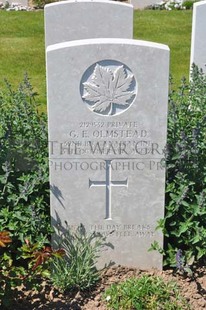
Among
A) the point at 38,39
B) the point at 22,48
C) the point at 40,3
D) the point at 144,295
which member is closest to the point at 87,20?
the point at 144,295

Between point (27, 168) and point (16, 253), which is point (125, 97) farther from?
point (16, 253)

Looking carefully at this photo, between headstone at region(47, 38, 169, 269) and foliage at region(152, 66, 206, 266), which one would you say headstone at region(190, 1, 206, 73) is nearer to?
foliage at region(152, 66, 206, 266)

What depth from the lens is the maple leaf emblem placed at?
3.81 meters

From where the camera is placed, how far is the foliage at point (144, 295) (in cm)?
383

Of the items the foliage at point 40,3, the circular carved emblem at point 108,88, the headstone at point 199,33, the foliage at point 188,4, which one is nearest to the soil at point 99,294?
the circular carved emblem at point 108,88

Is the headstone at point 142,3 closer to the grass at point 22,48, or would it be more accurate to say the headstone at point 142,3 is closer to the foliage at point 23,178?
the grass at point 22,48

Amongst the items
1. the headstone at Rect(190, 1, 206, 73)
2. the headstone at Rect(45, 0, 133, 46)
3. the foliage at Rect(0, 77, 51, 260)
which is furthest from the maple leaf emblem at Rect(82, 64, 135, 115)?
the headstone at Rect(190, 1, 206, 73)

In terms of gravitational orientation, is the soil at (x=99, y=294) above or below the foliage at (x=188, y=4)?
below

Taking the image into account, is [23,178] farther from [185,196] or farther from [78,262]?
[185,196]

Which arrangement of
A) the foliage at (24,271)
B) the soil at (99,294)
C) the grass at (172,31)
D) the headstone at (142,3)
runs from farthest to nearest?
the headstone at (142,3) < the grass at (172,31) < the soil at (99,294) < the foliage at (24,271)

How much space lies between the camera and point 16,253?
13.9 ft

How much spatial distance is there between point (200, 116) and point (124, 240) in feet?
4.59

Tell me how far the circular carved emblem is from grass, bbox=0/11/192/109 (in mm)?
3986

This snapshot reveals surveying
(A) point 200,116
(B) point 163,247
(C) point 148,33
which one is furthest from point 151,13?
(B) point 163,247
